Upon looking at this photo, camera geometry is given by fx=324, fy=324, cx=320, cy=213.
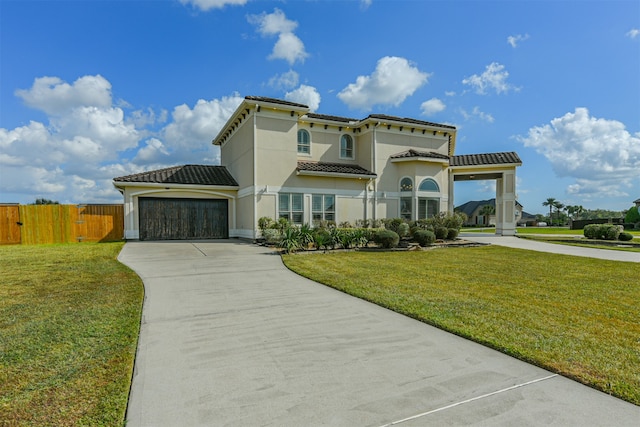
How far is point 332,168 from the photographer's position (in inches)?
749

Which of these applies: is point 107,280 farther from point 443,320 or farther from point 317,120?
point 317,120

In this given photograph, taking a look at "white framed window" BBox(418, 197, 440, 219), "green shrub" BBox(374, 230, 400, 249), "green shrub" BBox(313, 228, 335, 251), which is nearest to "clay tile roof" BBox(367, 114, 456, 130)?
"white framed window" BBox(418, 197, 440, 219)

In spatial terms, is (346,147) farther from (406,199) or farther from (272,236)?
(272,236)

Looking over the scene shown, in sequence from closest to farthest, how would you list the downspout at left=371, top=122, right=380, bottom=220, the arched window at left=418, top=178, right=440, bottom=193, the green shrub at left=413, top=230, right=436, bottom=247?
the green shrub at left=413, top=230, right=436, bottom=247 → the downspout at left=371, top=122, right=380, bottom=220 → the arched window at left=418, top=178, right=440, bottom=193

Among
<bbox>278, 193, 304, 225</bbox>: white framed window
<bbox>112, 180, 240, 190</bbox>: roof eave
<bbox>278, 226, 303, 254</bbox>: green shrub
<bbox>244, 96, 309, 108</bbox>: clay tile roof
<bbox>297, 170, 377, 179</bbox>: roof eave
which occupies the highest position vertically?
<bbox>244, 96, 309, 108</bbox>: clay tile roof

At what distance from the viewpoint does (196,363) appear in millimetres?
3605

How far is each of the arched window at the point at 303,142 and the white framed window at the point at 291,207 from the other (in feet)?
9.93

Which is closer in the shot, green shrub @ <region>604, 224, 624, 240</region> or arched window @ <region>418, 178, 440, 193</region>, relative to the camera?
green shrub @ <region>604, 224, 624, 240</region>

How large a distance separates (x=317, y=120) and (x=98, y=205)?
522 inches

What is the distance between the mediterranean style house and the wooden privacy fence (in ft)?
4.82

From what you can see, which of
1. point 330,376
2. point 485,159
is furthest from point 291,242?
point 485,159

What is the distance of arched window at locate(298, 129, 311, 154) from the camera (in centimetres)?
1947

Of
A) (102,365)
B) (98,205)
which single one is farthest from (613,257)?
(98,205)

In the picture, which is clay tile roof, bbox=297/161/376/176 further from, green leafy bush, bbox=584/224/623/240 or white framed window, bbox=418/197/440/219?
green leafy bush, bbox=584/224/623/240
